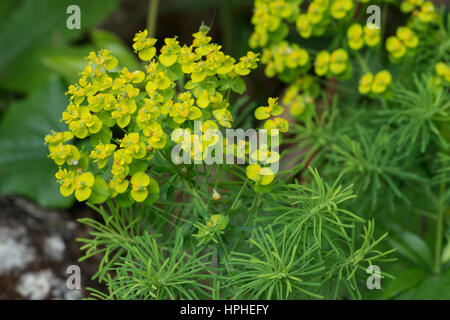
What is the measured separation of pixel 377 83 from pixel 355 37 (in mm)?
69

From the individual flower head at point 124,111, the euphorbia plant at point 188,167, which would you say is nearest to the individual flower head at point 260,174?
the euphorbia plant at point 188,167

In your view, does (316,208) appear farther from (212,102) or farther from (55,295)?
(55,295)

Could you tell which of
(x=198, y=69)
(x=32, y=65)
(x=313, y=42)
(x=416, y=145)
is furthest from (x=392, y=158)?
(x=32, y=65)

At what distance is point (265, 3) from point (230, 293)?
0.40 meters

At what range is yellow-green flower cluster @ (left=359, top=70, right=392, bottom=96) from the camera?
657mm

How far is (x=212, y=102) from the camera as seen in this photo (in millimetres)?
469

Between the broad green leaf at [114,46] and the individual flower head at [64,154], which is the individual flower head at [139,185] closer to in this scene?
the individual flower head at [64,154]

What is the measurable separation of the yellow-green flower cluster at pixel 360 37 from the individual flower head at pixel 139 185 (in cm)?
37

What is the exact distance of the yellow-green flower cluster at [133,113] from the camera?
44cm

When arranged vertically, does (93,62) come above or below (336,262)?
above

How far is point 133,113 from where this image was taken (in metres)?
0.46

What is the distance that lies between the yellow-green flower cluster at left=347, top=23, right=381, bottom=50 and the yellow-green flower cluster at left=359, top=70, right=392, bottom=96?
42 mm


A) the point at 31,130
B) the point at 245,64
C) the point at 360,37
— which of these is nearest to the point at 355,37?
the point at 360,37
